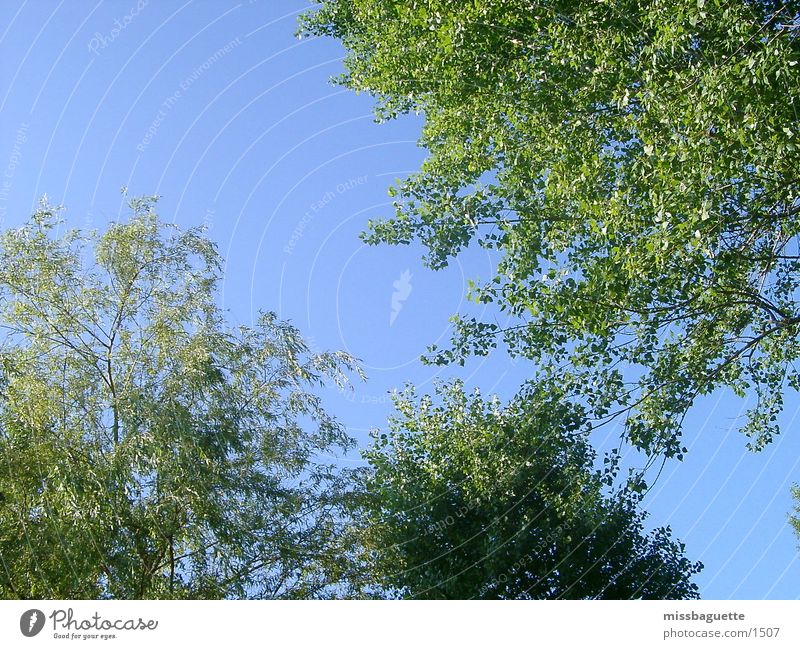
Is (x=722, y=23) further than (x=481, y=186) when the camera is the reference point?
No

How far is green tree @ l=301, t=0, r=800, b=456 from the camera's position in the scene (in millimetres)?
6281

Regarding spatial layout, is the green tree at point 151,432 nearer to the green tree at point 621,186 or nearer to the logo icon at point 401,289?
the green tree at point 621,186

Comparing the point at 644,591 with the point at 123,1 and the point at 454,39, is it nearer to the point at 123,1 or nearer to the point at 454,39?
the point at 454,39

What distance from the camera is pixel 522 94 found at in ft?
27.6

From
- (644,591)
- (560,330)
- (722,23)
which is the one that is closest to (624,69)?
(722,23)

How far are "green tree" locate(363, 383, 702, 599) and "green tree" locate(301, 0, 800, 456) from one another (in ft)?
10.7

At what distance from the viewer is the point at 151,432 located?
8.56 meters

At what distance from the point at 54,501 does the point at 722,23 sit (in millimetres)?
7186
